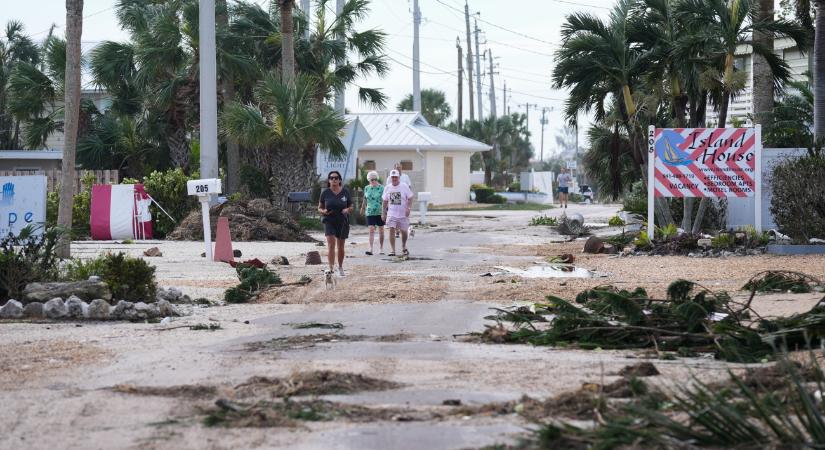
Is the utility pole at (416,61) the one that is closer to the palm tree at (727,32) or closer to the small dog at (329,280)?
the palm tree at (727,32)

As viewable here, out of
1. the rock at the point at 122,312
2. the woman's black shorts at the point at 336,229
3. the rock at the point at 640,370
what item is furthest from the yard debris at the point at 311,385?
the woman's black shorts at the point at 336,229

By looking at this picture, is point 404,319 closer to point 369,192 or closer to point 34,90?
point 369,192

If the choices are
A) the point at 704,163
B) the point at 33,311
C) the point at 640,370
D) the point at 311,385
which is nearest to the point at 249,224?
the point at 704,163

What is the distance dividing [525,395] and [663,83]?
751 inches

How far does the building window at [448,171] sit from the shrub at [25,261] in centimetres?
4220

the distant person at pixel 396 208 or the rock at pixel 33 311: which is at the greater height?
the distant person at pixel 396 208

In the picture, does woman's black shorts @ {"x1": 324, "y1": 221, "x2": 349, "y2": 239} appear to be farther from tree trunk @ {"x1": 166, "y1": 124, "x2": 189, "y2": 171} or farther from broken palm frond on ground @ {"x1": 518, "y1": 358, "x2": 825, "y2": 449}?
tree trunk @ {"x1": 166, "y1": 124, "x2": 189, "y2": 171}

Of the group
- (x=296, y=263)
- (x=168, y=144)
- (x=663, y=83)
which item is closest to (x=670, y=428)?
(x=296, y=263)

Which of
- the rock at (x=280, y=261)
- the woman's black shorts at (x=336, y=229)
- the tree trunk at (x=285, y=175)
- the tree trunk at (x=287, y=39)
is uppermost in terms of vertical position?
the tree trunk at (x=287, y=39)

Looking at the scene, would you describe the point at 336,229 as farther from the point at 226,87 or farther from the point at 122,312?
the point at 226,87

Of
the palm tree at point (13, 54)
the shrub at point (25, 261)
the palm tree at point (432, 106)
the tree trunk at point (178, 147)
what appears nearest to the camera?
the shrub at point (25, 261)

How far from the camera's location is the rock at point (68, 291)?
1262 cm

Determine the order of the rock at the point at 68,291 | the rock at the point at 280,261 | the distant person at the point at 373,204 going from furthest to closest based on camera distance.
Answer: the distant person at the point at 373,204 → the rock at the point at 280,261 → the rock at the point at 68,291

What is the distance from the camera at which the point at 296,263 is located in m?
20.2
